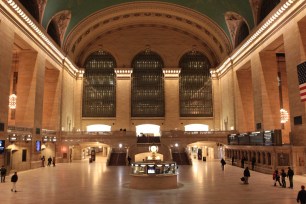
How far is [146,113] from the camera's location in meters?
36.5

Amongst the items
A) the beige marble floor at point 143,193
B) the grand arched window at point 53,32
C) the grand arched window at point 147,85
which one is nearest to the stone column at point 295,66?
the beige marble floor at point 143,193

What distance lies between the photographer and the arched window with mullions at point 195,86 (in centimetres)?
3672

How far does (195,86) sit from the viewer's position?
1462 inches

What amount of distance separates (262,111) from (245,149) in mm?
3356

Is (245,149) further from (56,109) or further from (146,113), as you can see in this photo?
(56,109)

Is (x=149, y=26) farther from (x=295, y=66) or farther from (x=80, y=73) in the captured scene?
(x=295, y=66)

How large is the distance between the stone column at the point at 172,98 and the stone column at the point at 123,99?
4519 millimetres

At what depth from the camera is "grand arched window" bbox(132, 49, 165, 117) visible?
120 ft

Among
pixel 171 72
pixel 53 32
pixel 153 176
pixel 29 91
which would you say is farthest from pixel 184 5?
pixel 153 176

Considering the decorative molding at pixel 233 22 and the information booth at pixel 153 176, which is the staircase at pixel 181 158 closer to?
the information booth at pixel 153 176

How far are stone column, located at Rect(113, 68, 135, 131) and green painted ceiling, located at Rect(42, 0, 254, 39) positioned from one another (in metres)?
8.32

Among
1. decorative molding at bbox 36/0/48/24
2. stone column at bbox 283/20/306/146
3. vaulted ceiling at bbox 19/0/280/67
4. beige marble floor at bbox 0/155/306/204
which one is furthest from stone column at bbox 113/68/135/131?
beige marble floor at bbox 0/155/306/204

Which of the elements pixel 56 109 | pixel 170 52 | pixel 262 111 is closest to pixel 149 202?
pixel 262 111

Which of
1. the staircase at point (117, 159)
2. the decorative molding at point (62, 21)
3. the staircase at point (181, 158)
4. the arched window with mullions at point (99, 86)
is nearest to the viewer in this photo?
the staircase at point (117, 159)
